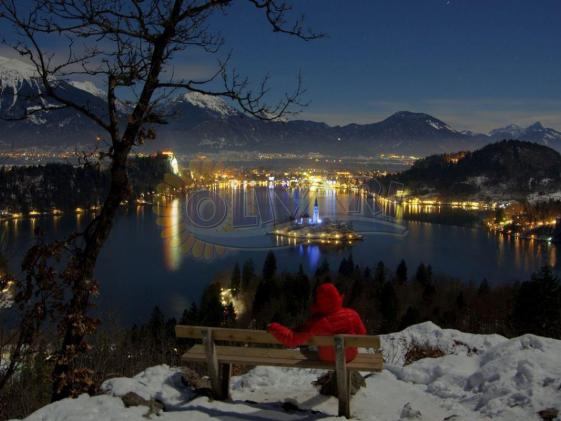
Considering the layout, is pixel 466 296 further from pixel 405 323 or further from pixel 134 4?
pixel 134 4

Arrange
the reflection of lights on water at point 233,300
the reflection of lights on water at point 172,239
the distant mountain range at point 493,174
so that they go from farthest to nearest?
1. the distant mountain range at point 493,174
2. the reflection of lights on water at point 172,239
3. the reflection of lights on water at point 233,300

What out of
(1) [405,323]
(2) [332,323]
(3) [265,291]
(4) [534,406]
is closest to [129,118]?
(2) [332,323]

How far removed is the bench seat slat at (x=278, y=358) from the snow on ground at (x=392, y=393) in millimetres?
356

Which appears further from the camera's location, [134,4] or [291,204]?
[291,204]

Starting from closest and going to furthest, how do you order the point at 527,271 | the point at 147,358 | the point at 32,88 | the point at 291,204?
the point at 32,88
the point at 147,358
the point at 527,271
the point at 291,204

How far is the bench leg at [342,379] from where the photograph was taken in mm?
3836

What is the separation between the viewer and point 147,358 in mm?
7230

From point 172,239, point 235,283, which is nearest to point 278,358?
point 235,283

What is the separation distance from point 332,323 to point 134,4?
9.74ft

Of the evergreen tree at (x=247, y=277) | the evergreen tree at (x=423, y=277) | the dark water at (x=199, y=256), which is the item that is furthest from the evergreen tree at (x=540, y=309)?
the evergreen tree at (x=247, y=277)

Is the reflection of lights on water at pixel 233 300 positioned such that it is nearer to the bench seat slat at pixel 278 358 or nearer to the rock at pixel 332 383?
the rock at pixel 332 383

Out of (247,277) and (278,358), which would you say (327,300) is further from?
(247,277)

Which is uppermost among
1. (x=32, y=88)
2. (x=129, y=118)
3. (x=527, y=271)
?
(x=32, y=88)

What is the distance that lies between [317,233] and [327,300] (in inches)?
2454
